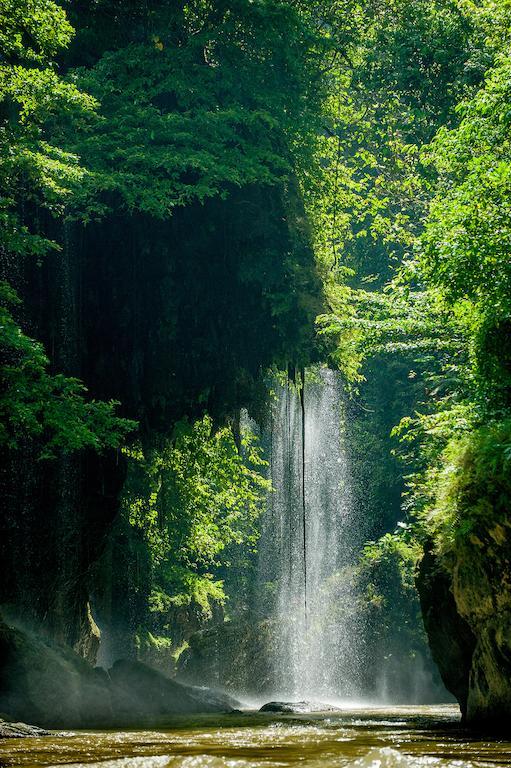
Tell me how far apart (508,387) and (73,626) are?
1125 centimetres

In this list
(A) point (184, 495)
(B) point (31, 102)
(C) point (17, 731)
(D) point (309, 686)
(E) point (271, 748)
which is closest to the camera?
(E) point (271, 748)

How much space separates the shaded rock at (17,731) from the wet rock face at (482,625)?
15.8 ft

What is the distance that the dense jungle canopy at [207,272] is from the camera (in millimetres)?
10820

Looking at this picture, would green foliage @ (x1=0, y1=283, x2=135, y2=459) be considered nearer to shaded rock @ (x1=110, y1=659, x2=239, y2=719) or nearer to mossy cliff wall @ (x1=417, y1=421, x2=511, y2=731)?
mossy cliff wall @ (x1=417, y1=421, x2=511, y2=731)

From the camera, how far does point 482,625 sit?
9.64 m

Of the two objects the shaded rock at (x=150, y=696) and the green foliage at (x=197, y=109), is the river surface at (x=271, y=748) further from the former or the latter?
the green foliage at (x=197, y=109)

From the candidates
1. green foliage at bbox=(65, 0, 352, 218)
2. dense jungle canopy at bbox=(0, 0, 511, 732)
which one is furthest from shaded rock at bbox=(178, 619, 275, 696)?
green foliage at bbox=(65, 0, 352, 218)

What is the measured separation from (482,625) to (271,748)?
3.71 meters

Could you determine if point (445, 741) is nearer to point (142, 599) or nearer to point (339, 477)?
point (142, 599)

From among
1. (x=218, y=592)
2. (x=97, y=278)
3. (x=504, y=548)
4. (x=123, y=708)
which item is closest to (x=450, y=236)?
(x=504, y=548)

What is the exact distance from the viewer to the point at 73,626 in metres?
17.7

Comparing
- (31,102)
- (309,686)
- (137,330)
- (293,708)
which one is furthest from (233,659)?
(31,102)

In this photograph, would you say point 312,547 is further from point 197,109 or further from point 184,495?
point 197,109

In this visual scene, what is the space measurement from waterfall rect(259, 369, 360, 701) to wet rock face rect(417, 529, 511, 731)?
880 centimetres
